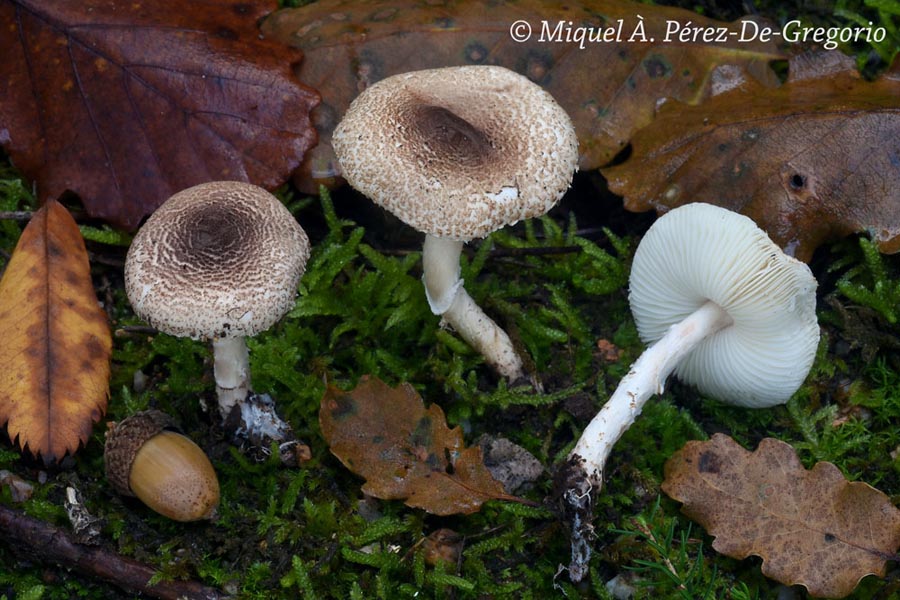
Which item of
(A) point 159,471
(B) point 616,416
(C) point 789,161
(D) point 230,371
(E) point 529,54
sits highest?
(E) point 529,54

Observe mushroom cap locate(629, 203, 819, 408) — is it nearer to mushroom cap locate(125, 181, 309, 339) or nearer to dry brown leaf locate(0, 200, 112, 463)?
mushroom cap locate(125, 181, 309, 339)

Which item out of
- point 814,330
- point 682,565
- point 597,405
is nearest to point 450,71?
point 597,405

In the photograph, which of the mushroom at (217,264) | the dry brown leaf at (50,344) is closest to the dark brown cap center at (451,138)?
the mushroom at (217,264)

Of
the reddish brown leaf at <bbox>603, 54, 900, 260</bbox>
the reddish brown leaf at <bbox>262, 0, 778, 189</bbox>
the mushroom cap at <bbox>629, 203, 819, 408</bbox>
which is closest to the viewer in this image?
the mushroom cap at <bbox>629, 203, 819, 408</bbox>

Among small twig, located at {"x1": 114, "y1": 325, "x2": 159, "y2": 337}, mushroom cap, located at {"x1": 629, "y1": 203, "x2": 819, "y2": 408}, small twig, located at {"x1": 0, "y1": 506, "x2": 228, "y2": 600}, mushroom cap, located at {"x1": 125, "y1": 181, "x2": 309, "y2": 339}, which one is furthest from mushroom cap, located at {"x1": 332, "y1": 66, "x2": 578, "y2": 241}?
small twig, located at {"x1": 0, "y1": 506, "x2": 228, "y2": 600}

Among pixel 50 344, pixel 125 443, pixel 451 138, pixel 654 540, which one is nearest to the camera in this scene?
pixel 654 540

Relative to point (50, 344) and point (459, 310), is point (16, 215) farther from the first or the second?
point (459, 310)

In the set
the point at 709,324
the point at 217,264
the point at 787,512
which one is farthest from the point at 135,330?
the point at 787,512
